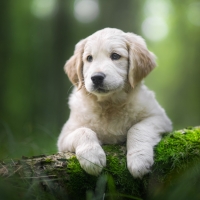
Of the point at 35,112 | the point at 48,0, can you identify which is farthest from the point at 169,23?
the point at 35,112

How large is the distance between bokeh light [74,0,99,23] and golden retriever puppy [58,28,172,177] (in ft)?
25.4

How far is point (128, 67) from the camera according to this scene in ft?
13.5

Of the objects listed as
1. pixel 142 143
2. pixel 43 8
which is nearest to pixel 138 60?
pixel 142 143

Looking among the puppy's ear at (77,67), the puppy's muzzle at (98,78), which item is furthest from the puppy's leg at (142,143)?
the puppy's ear at (77,67)

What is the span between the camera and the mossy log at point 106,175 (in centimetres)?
273

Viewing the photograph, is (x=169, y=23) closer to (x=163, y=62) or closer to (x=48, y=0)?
(x=163, y=62)

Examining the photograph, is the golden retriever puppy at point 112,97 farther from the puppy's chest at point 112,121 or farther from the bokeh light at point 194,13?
the bokeh light at point 194,13

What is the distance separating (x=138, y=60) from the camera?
4.10 metres

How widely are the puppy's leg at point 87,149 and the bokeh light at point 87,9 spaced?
855 cm

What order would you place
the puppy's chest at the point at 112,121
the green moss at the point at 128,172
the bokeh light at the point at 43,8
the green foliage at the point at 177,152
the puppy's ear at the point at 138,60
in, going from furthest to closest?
the bokeh light at the point at 43,8 < the puppy's ear at the point at 138,60 < the puppy's chest at the point at 112,121 < the green foliage at the point at 177,152 < the green moss at the point at 128,172

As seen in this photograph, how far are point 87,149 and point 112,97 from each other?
3.09 feet

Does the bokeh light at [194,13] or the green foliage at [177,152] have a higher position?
the bokeh light at [194,13]

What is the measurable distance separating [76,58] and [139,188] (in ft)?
6.58

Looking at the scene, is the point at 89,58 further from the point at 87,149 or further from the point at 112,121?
the point at 87,149
